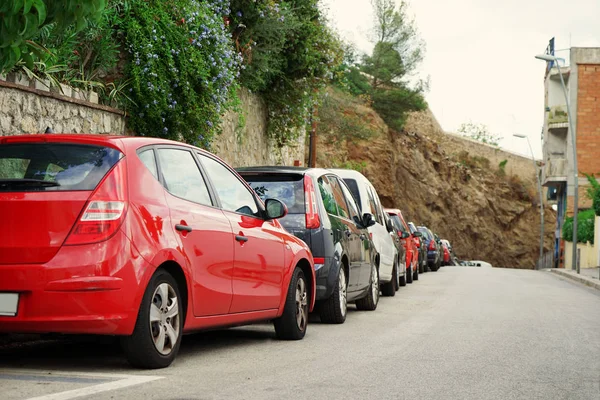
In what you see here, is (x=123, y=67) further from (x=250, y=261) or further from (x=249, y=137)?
(x=249, y=137)

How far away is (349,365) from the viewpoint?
7500 millimetres

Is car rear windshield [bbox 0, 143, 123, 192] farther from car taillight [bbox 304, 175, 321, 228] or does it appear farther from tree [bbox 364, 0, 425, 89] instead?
tree [bbox 364, 0, 425, 89]

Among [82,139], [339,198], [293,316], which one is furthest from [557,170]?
[82,139]

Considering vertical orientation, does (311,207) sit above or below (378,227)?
above

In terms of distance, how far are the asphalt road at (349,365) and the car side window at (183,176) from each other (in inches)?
49.7

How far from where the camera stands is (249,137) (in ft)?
74.3

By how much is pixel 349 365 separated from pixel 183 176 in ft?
6.42

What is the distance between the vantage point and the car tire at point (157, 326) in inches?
260

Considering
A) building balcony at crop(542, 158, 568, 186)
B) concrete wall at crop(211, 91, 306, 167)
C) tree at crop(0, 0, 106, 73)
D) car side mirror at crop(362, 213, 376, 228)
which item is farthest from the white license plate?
building balcony at crop(542, 158, 568, 186)

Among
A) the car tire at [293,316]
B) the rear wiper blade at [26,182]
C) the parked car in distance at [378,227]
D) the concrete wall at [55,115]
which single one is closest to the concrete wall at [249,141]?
the concrete wall at [55,115]

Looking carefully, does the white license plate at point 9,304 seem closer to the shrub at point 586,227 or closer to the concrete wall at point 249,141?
the concrete wall at point 249,141

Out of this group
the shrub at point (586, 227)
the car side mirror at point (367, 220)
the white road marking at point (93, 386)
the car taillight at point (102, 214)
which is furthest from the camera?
the shrub at point (586, 227)

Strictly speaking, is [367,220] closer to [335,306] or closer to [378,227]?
[335,306]

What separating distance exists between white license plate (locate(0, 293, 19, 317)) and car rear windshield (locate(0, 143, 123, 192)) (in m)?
0.73
